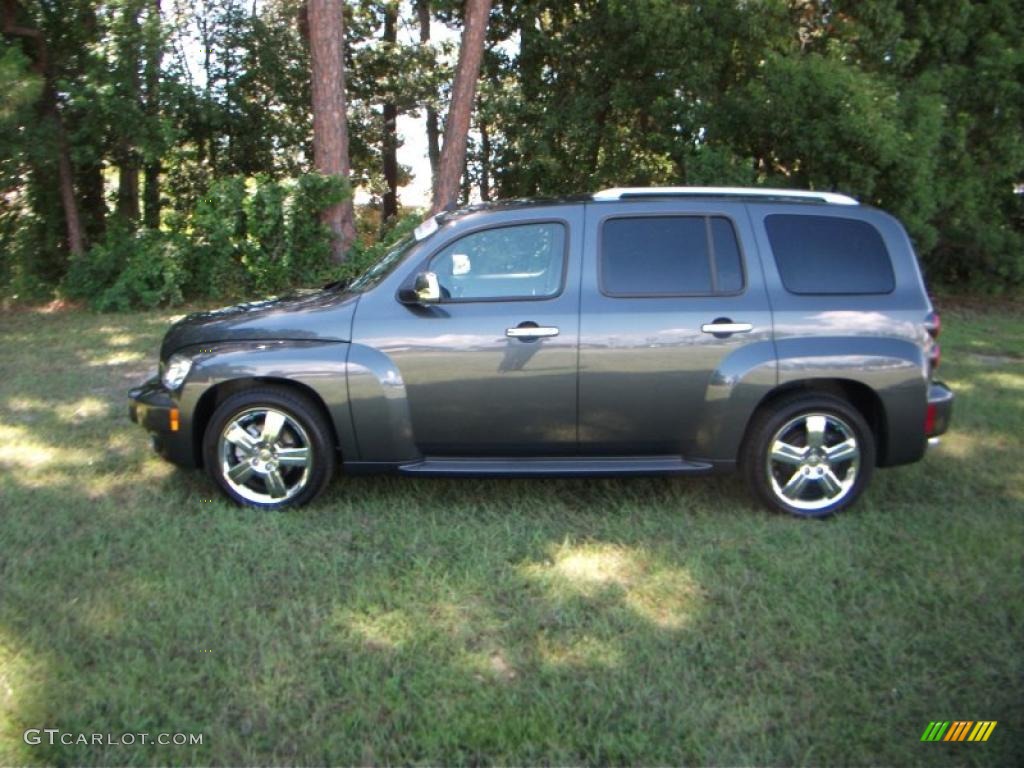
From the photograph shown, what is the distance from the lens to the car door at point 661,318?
16.8 ft

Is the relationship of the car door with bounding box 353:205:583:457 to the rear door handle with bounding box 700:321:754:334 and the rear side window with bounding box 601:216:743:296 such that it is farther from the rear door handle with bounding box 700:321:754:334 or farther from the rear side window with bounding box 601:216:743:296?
the rear door handle with bounding box 700:321:754:334

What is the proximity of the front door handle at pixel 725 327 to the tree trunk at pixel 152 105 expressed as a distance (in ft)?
33.8

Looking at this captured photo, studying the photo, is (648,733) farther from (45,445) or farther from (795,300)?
(45,445)

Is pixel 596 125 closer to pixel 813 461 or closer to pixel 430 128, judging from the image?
pixel 430 128

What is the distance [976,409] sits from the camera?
7746 mm

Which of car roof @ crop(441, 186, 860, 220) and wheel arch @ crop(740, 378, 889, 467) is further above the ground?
car roof @ crop(441, 186, 860, 220)

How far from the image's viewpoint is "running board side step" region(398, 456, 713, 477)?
205 inches

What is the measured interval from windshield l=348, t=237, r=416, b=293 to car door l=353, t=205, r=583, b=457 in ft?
0.55

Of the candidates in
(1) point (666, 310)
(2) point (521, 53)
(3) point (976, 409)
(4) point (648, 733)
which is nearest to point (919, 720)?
(4) point (648, 733)

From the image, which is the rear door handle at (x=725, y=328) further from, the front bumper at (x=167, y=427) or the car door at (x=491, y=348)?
the front bumper at (x=167, y=427)

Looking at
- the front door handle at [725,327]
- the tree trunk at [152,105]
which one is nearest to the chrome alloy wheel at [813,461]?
the front door handle at [725,327]

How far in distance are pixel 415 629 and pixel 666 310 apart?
2.27 metres

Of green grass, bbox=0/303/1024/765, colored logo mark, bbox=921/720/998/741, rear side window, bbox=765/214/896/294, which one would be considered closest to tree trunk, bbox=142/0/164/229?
green grass, bbox=0/303/1024/765

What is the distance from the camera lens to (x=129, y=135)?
13.1 meters
